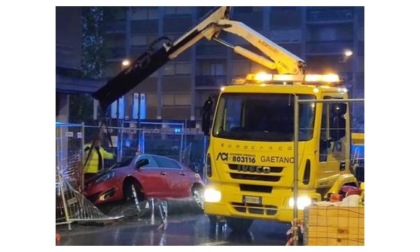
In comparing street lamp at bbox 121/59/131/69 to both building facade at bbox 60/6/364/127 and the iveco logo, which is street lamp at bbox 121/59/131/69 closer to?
building facade at bbox 60/6/364/127

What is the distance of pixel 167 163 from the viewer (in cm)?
1457

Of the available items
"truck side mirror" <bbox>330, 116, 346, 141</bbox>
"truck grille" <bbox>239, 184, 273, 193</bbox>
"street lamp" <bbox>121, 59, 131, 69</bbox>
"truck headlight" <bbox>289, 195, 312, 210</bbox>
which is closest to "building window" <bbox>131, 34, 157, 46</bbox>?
"street lamp" <bbox>121, 59, 131, 69</bbox>

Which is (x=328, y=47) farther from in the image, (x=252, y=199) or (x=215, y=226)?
(x=215, y=226)

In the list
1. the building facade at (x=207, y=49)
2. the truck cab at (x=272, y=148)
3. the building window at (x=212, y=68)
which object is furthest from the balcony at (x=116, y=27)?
the truck cab at (x=272, y=148)

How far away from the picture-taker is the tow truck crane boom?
43.8 feet

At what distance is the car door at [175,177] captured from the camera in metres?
14.6

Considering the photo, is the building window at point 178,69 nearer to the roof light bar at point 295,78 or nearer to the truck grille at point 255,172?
the roof light bar at point 295,78

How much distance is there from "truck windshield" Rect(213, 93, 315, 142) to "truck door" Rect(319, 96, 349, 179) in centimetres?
22

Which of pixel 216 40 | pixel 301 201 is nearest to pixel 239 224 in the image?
pixel 301 201

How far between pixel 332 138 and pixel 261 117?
35.6 inches

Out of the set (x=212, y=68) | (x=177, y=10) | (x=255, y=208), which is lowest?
(x=255, y=208)

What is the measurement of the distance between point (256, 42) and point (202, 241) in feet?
8.92

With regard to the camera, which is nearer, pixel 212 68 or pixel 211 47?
pixel 212 68
